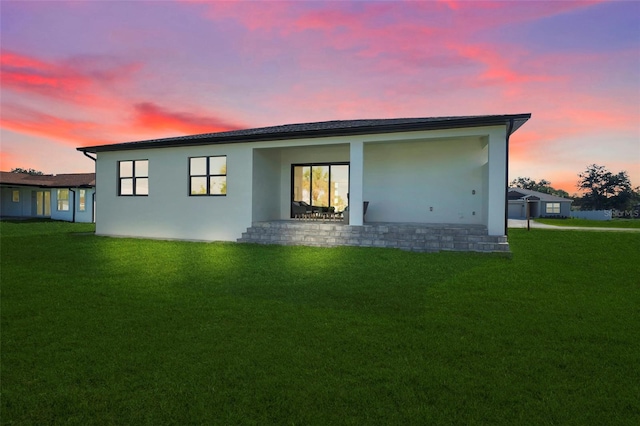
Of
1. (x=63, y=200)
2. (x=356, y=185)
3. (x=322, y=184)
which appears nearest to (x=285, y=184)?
(x=322, y=184)

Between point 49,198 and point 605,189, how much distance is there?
64.3 metres

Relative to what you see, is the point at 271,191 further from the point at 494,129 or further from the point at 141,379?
the point at 141,379

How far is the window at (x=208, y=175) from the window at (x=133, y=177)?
201cm

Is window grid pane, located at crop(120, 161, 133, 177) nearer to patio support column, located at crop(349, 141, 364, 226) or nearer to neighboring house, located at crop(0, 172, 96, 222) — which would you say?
patio support column, located at crop(349, 141, 364, 226)

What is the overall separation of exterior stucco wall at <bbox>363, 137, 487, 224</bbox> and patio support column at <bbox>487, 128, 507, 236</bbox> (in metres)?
1.83

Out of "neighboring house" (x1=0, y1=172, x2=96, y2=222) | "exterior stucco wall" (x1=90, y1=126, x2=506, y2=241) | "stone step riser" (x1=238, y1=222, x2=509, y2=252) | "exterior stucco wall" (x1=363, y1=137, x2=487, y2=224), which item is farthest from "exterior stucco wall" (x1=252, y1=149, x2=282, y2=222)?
"neighboring house" (x1=0, y1=172, x2=96, y2=222)

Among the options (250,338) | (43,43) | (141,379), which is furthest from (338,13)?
(141,379)

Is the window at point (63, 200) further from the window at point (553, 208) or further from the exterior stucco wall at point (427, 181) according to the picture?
the window at point (553, 208)

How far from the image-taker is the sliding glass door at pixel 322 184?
13.0 meters

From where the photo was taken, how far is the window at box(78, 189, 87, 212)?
22812 millimetres

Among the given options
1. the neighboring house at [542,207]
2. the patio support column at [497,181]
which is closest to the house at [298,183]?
the patio support column at [497,181]

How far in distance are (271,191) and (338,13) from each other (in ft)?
20.0

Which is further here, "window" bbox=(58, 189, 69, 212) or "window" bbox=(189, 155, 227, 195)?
"window" bbox=(58, 189, 69, 212)

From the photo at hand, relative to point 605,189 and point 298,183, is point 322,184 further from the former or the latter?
point 605,189
